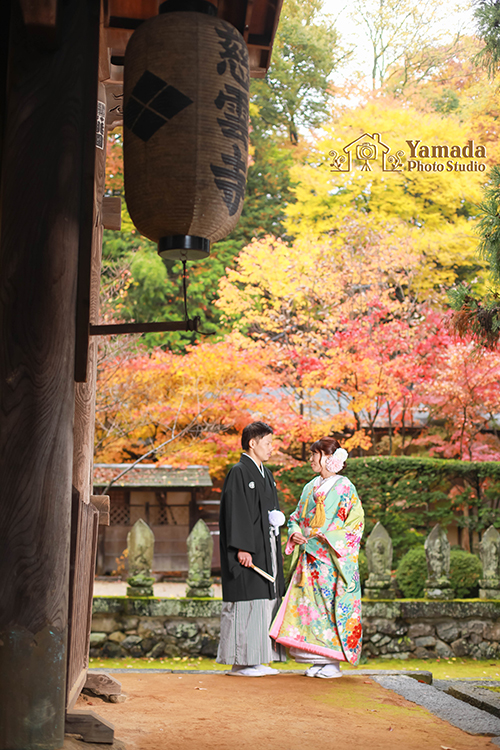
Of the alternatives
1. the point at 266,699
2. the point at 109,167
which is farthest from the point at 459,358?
the point at 109,167

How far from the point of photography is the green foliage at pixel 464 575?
8.84m

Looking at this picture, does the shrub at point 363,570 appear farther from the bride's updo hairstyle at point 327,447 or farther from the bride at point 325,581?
the bride's updo hairstyle at point 327,447

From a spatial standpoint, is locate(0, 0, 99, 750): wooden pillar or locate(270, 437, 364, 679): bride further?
locate(270, 437, 364, 679): bride

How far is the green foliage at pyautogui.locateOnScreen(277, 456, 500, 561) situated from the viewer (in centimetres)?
1009

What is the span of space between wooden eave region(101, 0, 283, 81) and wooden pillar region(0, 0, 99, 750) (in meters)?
0.44

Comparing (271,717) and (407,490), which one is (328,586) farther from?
(407,490)

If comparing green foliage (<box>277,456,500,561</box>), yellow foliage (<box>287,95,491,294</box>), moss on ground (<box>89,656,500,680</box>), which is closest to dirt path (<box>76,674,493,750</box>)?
moss on ground (<box>89,656,500,680</box>)

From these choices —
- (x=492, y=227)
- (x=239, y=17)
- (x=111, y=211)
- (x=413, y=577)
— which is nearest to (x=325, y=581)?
(x=492, y=227)

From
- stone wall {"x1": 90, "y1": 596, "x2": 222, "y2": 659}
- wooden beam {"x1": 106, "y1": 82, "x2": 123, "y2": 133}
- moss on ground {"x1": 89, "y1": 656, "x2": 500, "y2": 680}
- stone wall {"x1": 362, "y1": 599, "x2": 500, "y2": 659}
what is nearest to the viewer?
wooden beam {"x1": 106, "y1": 82, "x2": 123, "y2": 133}

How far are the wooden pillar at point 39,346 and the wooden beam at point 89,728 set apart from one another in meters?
0.27

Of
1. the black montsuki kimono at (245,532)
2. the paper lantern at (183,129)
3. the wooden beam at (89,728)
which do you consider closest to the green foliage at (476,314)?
the black montsuki kimono at (245,532)

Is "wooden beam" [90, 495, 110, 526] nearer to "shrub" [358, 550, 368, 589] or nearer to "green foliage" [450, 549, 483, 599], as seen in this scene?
"shrub" [358, 550, 368, 589]

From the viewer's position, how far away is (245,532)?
5.57m

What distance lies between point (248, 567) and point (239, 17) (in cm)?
386
